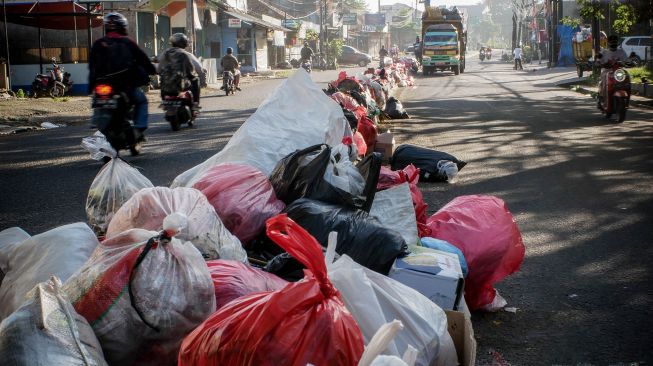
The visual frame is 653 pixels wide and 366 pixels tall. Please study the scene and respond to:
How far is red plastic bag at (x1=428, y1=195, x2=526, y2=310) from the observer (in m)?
3.79

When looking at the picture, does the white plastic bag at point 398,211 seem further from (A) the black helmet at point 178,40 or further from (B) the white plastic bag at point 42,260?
(A) the black helmet at point 178,40

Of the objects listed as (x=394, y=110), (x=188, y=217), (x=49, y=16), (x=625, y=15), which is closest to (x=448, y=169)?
(x=188, y=217)

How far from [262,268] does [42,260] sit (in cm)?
86

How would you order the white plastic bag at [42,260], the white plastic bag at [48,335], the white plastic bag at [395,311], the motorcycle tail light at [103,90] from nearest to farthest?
1. the white plastic bag at [48,335]
2. the white plastic bag at [395,311]
3. the white plastic bag at [42,260]
4. the motorcycle tail light at [103,90]

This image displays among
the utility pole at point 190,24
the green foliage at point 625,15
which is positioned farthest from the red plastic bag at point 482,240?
the utility pole at point 190,24

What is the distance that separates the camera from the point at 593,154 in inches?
366

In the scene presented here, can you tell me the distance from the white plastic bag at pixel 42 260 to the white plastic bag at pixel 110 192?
0.96 meters

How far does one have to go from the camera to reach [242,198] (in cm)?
392

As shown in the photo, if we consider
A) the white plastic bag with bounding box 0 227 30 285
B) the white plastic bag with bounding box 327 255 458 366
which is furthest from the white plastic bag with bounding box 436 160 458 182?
the white plastic bag with bounding box 327 255 458 366

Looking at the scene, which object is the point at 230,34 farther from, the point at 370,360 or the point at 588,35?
the point at 370,360

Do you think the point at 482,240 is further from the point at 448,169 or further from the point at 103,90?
the point at 103,90

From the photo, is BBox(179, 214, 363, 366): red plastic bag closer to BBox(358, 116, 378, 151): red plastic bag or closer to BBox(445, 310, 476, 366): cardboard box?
BBox(445, 310, 476, 366): cardboard box

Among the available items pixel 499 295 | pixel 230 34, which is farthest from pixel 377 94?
pixel 230 34

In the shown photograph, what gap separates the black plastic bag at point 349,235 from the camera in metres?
3.23
